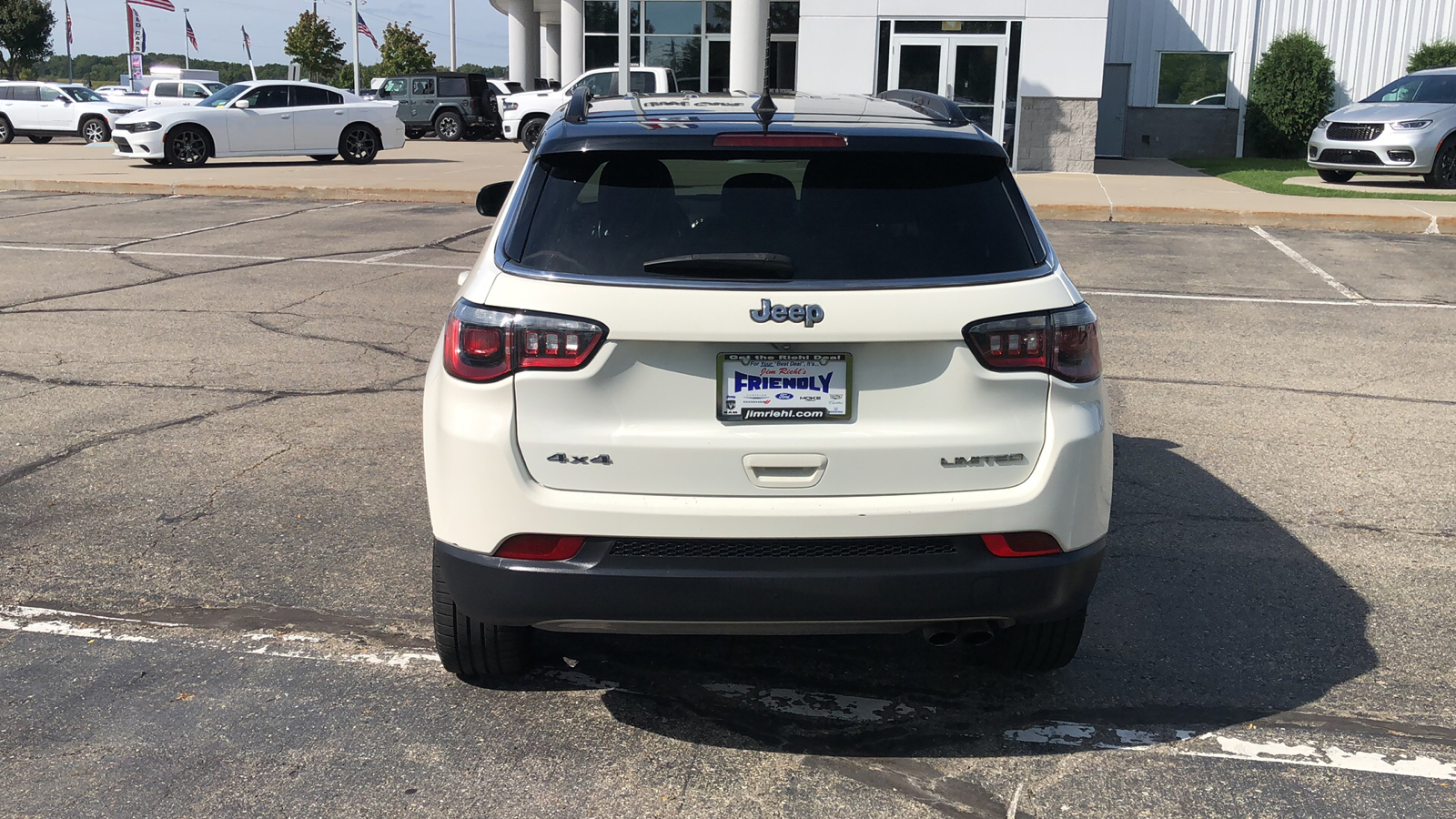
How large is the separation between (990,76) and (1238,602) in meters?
20.4

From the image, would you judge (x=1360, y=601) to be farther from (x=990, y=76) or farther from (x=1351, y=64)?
(x=1351, y=64)

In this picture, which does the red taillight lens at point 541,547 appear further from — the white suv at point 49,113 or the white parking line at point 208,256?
the white suv at point 49,113

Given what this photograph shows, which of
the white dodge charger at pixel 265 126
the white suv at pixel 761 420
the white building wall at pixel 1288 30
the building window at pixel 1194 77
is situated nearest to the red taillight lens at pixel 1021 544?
the white suv at pixel 761 420

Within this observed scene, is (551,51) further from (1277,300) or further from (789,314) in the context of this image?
(789,314)

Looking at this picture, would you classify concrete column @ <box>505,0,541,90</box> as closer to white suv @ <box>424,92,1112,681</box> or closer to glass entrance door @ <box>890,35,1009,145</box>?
glass entrance door @ <box>890,35,1009,145</box>

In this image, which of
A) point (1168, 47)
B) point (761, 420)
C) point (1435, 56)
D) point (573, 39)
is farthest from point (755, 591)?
point (1435, 56)

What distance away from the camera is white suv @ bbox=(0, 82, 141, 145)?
33.1 metres

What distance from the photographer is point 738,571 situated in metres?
3.21

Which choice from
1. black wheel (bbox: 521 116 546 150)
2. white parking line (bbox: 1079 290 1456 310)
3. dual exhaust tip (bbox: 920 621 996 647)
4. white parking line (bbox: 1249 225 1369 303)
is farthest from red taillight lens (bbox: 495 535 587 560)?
black wheel (bbox: 521 116 546 150)

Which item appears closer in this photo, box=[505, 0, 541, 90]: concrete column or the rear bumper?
the rear bumper

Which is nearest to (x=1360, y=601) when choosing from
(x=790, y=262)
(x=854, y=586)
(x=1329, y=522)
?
(x=1329, y=522)

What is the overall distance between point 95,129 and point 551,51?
55.6ft

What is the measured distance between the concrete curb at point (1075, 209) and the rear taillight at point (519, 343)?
46.4 ft

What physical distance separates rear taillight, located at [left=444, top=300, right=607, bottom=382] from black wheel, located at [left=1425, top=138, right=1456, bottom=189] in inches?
818
